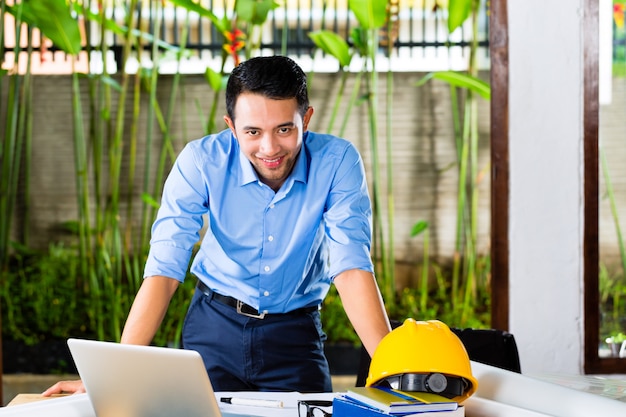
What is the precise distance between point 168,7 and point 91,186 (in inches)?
50.4

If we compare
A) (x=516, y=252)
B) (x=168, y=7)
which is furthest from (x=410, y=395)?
(x=168, y=7)

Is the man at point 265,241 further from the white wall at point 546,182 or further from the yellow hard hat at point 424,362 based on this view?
the white wall at point 546,182

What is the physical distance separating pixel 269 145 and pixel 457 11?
261 cm

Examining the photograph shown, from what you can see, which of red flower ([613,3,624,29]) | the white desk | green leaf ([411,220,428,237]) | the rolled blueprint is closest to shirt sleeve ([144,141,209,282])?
the white desk

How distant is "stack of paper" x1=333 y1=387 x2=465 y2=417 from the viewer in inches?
45.3

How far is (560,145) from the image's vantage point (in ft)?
9.10

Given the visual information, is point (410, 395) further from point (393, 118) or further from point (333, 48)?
point (393, 118)

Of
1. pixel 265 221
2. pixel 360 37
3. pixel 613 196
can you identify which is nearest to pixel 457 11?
pixel 360 37

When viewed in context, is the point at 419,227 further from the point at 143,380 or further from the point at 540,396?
the point at 143,380

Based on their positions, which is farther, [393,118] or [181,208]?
[393,118]

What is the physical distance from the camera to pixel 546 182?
2781mm

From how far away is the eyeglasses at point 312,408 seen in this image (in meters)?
1.38

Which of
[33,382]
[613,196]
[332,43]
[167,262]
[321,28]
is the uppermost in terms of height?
[321,28]

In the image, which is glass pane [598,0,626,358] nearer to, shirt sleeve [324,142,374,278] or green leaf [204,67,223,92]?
shirt sleeve [324,142,374,278]
